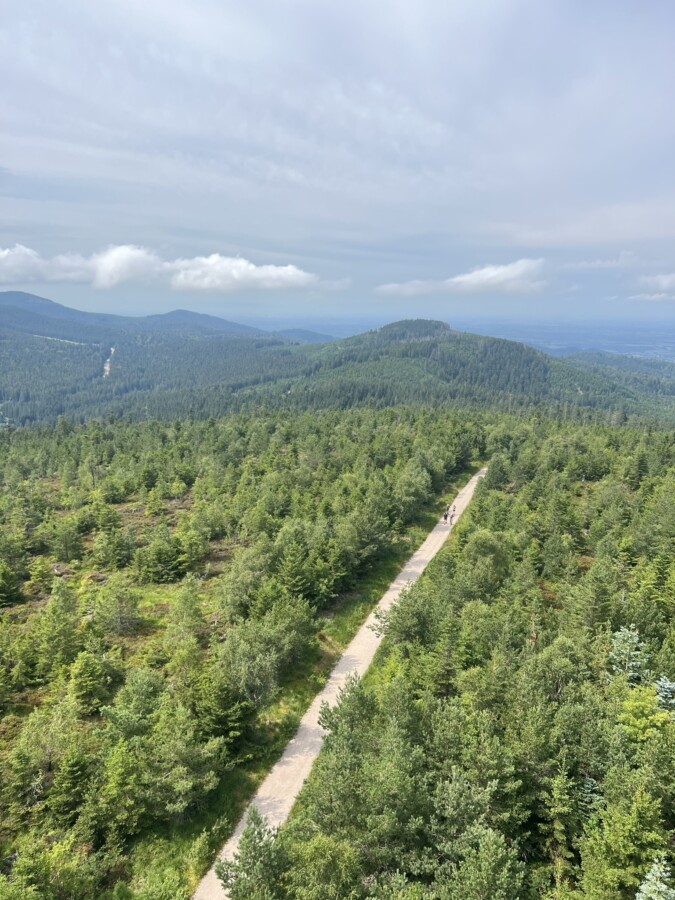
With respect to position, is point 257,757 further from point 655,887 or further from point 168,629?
point 655,887

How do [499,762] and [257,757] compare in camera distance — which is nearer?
[499,762]

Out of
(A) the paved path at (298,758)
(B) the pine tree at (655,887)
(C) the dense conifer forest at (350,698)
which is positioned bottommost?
(A) the paved path at (298,758)

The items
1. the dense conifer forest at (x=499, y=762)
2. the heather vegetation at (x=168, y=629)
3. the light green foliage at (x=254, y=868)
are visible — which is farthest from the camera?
the heather vegetation at (x=168, y=629)

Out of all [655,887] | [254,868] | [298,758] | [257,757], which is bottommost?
[298,758]

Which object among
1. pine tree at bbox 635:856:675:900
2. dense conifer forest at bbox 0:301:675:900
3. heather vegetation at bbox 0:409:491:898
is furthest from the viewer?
heather vegetation at bbox 0:409:491:898

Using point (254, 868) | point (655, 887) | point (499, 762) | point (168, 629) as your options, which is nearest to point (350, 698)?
point (499, 762)

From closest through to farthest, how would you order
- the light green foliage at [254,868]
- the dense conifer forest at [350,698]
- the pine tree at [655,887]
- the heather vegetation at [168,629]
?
1. the pine tree at [655,887]
2. the light green foliage at [254,868]
3. the dense conifer forest at [350,698]
4. the heather vegetation at [168,629]

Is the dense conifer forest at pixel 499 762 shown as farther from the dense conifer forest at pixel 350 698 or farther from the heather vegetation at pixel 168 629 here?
the heather vegetation at pixel 168 629

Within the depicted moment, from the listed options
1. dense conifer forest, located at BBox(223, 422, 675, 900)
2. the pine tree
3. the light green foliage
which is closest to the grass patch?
the light green foliage

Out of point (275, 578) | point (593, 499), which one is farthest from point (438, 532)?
point (275, 578)

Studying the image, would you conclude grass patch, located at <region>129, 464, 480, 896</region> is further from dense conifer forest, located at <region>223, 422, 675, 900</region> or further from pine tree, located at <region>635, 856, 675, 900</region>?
pine tree, located at <region>635, 856, 675, 900</region>

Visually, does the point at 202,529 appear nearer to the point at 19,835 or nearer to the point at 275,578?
the point at 275,578

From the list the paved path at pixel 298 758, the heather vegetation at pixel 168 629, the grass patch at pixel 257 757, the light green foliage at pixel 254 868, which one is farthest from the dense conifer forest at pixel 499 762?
the heather vegetation at pixel 168 629
